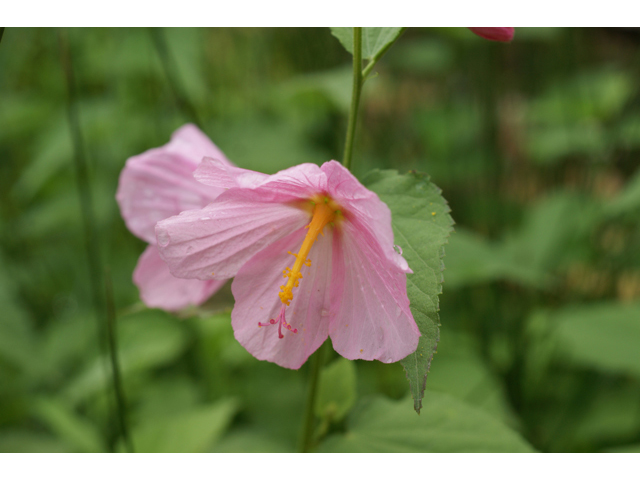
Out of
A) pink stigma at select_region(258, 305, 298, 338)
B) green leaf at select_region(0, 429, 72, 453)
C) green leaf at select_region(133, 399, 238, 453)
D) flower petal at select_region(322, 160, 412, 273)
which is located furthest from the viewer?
green leaf at select_region(0, 429, 72, 453)

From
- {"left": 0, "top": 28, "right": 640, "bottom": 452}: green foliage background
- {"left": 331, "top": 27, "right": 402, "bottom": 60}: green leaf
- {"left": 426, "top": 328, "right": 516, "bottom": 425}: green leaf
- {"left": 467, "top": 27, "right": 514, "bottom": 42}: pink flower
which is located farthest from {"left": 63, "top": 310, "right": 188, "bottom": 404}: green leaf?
{"left": 467, "top": 27, "right": 514, "bottom": 42}: pink flower

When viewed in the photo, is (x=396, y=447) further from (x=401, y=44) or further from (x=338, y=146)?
(x=401, y=44)

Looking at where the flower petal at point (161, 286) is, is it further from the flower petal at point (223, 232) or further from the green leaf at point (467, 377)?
the green leaf at point (467, 377)

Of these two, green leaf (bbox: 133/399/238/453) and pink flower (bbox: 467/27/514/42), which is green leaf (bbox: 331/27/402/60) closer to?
pink flower (bbox: 467/27/514/42)

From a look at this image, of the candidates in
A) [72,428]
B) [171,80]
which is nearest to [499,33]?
[171,80]

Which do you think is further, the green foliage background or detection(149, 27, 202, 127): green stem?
the green foliage background

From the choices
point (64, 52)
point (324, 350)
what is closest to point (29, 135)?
point (64, 52)
